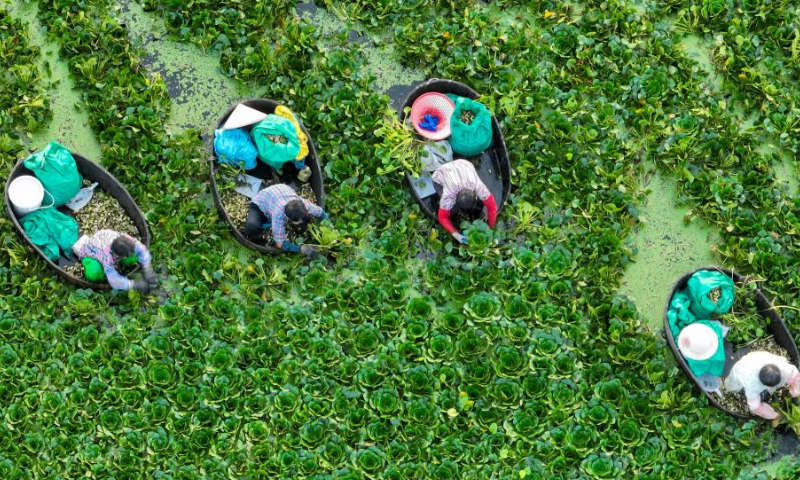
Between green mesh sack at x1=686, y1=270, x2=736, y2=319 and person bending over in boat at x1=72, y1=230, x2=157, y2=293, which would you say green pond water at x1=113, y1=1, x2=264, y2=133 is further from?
green mesh sack at x1=686, y1=270, x2=736, y2=319

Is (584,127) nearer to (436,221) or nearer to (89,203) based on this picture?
(436,221)

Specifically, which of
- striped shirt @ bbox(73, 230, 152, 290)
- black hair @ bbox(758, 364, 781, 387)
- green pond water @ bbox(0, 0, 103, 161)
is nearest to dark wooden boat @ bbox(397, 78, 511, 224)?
striped shirt @ bbox(73, 230, 152, 290)

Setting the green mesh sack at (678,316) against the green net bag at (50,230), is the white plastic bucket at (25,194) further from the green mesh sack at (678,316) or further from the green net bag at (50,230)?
the green mesh sack at (678,316)

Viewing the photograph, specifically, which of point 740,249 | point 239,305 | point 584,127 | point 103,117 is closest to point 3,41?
point 103,117

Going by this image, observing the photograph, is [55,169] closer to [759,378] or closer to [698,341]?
[698,341]

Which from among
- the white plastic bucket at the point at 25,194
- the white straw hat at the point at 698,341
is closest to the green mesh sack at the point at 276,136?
the white plastic bucket at the point at 25,194
